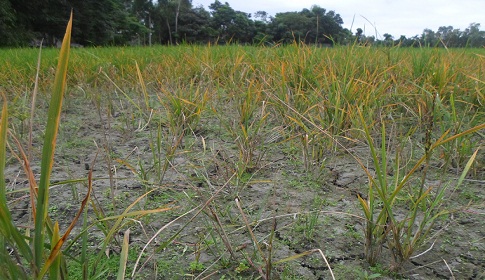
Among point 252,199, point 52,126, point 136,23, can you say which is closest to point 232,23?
point 136,23

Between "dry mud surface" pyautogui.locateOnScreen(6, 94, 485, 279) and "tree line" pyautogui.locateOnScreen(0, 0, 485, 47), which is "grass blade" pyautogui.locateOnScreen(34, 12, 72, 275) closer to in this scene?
"dry mud surface" pyautogui.locateOnScreen(6, 94, 485, 279)

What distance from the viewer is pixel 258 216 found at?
86 centimetres

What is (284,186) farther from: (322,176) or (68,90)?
(68,90)

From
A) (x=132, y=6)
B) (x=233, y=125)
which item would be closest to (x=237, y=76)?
(x=233, y=125)

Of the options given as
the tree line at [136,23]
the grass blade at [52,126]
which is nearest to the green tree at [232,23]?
the tree line at [136,23]

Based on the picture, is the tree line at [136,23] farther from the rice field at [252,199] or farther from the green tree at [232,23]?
the rice field at [252,199]

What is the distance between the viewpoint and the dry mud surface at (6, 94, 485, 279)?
0.78 m

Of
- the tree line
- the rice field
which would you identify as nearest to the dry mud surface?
the rice field

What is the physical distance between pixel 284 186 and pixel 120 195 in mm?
456

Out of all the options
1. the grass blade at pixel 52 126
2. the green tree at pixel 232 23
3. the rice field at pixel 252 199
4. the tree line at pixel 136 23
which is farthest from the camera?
the green tree at pixel 232 23

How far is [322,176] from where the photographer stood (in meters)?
1.21

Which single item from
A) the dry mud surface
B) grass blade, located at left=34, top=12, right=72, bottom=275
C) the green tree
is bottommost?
the dry mud surface

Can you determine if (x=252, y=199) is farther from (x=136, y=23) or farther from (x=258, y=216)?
(x=136, y=23)

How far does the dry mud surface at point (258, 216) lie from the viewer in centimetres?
78
